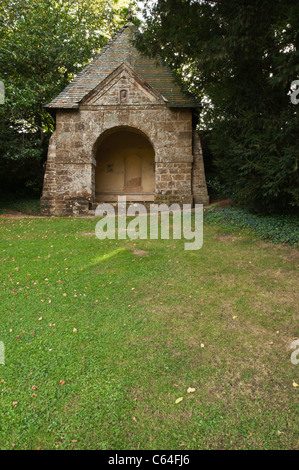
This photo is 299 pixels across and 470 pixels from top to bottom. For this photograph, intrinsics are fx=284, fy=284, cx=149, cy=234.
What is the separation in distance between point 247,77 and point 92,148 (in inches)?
290

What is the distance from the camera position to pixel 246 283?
16.1 ft

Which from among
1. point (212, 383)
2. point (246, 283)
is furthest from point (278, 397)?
point (246, 283)

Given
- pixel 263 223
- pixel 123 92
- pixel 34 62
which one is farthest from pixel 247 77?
pixel 34 62

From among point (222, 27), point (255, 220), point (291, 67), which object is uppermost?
point (222, 27)

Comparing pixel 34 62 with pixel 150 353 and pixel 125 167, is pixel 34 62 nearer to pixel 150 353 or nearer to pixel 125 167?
pixel 125 167

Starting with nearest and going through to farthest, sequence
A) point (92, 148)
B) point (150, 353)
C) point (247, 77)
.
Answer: point (150, 353), point (247, 77), point (92, 148)

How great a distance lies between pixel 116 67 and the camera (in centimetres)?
1284

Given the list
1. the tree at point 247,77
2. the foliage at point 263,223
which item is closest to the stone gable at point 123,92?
the tree at point 247,77

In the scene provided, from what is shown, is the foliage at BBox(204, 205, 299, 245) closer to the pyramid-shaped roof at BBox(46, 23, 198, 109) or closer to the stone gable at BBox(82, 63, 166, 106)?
the pyramid-shaped roof at BBox(46, 23, 198, 109)

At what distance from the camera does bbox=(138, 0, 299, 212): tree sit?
5.43 metres

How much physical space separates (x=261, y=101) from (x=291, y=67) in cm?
203

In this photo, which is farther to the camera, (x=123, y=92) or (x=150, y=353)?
(x=123, y=92)

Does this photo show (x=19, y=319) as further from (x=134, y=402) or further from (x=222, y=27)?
(x=222, y=27)

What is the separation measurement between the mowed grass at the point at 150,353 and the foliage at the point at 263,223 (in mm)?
694
